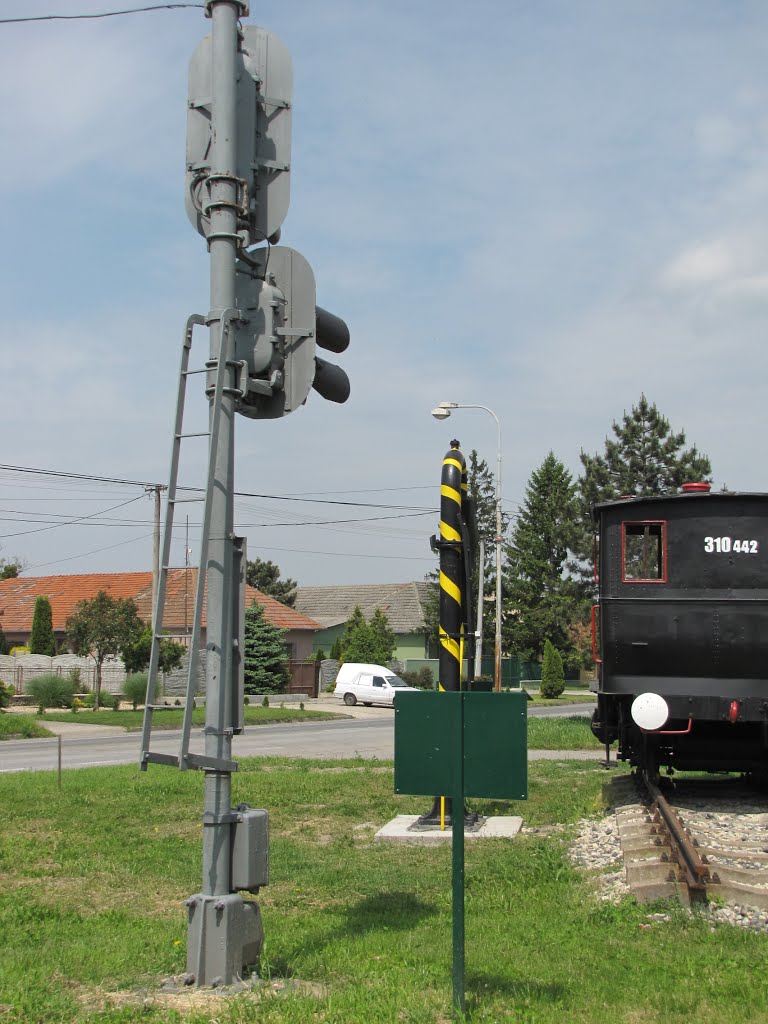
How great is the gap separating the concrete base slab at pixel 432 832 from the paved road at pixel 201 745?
9604 mm

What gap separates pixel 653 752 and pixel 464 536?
363 cm

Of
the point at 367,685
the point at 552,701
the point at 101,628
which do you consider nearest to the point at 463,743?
the point at 101,628

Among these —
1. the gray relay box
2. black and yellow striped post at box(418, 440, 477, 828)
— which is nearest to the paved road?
black and yellow striped post at box(418, 440, 477, 828)

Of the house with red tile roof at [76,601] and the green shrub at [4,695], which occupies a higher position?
the house with red tile roof at [76,601]

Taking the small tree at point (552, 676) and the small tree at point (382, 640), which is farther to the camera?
the small tree at point (552, 676)

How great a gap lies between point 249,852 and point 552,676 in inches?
2038

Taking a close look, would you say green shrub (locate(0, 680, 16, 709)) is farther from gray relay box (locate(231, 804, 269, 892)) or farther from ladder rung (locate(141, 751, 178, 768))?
gray relay box (locate(231, 804, 269, 892))

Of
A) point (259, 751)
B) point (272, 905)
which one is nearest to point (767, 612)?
point (272, 905)

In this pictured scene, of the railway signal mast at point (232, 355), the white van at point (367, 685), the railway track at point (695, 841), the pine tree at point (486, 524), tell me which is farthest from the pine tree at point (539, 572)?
the railway signal mast at point (232, 355)

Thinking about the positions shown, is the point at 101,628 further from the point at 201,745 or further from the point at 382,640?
the point at 382,640

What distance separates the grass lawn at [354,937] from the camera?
5016 mm

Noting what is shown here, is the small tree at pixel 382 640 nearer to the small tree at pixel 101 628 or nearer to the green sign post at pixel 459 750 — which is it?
the small tree at pixel 101 628

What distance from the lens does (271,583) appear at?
83688mm

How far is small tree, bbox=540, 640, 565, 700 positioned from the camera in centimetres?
5516
